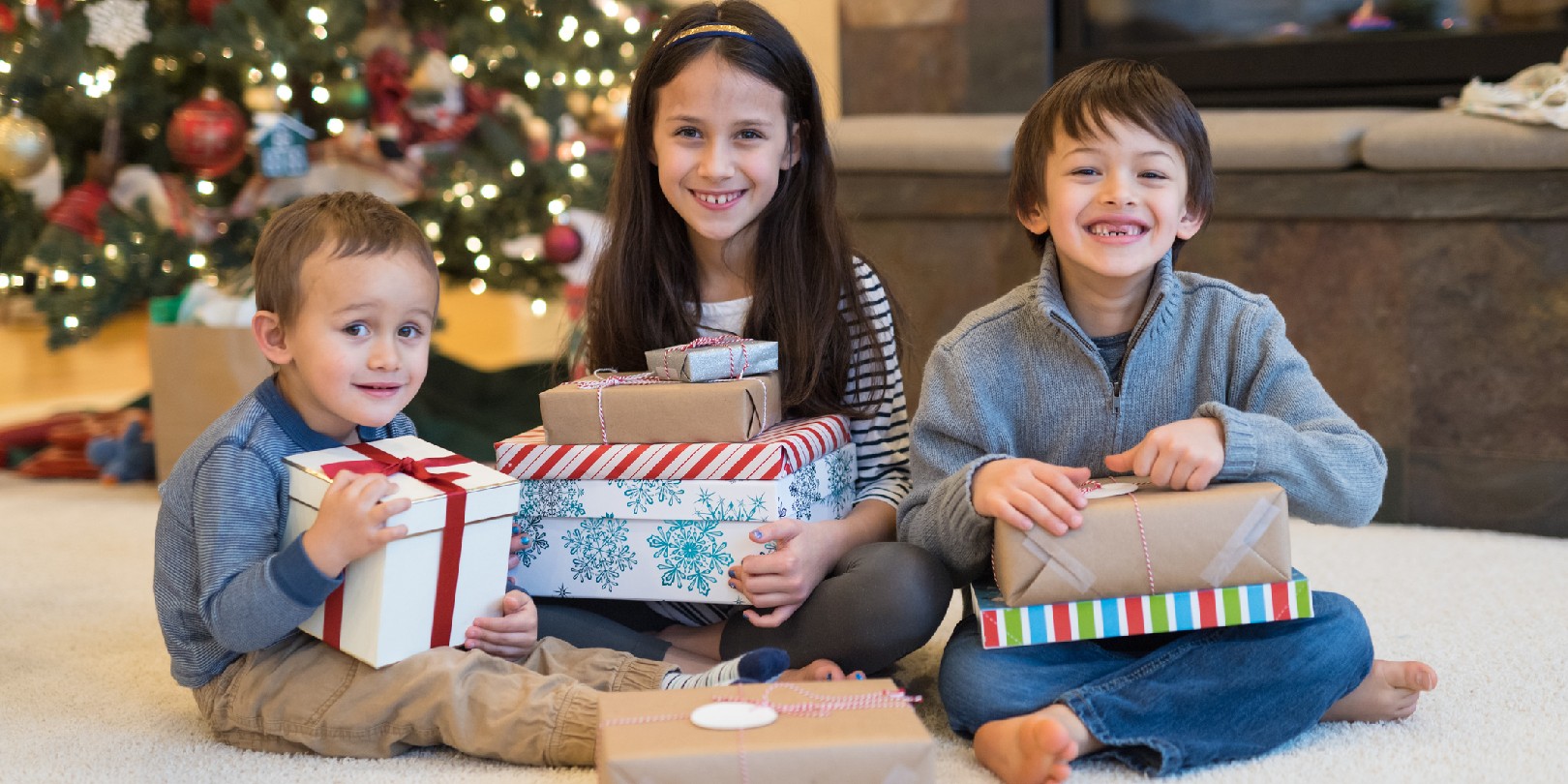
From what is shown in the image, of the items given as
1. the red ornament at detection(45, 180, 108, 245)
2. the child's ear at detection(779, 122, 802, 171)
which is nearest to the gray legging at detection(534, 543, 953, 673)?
the child's ear at detection(779, 122, 802, 171)

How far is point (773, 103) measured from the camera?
59.2 inches

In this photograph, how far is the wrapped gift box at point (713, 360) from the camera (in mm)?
1347

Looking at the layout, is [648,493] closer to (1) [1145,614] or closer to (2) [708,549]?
(2) [708,549]

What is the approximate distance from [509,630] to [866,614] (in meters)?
0.31

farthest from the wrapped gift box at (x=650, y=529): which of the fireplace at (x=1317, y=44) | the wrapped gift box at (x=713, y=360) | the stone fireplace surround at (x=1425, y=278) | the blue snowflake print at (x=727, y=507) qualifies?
the fireplace at (x=1317, y=44)

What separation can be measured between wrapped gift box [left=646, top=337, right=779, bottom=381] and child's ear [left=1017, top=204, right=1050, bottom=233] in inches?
10.7

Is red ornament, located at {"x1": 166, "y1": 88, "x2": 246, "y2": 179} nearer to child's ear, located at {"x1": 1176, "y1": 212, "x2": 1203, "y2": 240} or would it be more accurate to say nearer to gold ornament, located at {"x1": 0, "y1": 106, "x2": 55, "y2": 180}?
gold ornament, located at {"x1": 0, "y1": 106, "x2": 55, "y2": 180}

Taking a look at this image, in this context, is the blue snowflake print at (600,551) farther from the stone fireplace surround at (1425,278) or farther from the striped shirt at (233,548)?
the stone fireplace surround at (1425,278)

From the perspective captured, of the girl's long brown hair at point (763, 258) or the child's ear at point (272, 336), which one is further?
the girl's long brown hair at point (763, 258)

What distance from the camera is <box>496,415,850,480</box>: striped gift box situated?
131 cm

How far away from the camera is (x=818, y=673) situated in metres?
1.25

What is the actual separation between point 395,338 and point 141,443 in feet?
4.54

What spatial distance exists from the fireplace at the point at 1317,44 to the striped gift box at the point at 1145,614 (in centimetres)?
166

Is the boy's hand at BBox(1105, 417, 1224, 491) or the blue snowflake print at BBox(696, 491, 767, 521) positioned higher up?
the boy's hand at BBox(1105, 417, 1224, 491)
